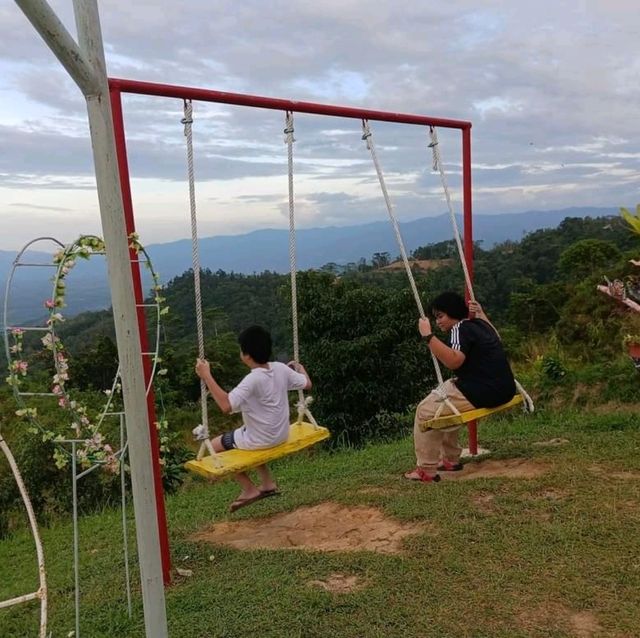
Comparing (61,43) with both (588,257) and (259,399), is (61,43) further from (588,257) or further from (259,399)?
(588,257)

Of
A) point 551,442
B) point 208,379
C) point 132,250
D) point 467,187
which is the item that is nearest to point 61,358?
point 132,250

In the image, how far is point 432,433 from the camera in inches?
196

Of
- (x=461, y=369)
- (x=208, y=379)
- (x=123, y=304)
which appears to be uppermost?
(x=123, y=304)

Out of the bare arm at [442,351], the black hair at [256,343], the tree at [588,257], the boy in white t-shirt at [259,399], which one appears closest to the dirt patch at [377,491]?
the boy in white t-shirt at [259,399]

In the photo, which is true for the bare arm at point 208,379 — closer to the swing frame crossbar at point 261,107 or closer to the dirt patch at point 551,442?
the swing frame crossbar at point 261,107

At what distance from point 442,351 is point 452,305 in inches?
14.8

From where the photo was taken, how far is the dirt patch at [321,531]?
13.1 feet

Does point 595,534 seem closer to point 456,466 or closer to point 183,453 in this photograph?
point 456,466

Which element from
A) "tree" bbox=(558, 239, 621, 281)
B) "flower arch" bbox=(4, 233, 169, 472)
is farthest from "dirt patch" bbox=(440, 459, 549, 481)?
"tree" bbox=(558, 239, 621, 281)

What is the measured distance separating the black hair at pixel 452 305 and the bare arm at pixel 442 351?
0.23 metres

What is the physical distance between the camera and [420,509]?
4293 mm

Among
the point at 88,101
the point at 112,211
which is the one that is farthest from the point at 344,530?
the point at 88,101

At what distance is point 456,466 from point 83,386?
1343 centimetres

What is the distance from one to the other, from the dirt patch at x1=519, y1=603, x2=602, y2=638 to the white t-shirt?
1812 mm
